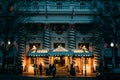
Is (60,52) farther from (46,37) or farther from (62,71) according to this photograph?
(46,37)

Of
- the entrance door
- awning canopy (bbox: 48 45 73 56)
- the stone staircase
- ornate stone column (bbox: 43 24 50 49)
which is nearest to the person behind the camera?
the stone staircase

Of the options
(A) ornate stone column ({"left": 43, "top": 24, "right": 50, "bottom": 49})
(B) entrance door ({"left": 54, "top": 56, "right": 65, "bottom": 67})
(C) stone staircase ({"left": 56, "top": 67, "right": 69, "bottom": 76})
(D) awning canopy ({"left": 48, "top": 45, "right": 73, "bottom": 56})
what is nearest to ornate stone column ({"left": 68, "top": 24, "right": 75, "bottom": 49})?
(B) entrance door ({"left": 54, "top": 56, "right": 65, "bottom": 67})

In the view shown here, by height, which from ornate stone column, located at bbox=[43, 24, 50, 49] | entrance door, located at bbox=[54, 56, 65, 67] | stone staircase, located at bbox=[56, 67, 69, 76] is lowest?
stone staircase, located at bbox=[56, 67, 69, 76]

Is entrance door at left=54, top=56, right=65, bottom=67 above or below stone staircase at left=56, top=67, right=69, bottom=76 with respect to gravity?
above

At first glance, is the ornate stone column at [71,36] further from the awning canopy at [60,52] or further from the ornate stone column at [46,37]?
the ornate stone column at [46,37]

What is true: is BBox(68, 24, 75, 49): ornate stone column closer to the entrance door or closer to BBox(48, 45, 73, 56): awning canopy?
the entrance door

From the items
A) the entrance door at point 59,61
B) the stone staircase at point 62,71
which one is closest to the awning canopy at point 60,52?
the stone staircase at point 62,71

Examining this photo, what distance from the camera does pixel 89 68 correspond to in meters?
74.5

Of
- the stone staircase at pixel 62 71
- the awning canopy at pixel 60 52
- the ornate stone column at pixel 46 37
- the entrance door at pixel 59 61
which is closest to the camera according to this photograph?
the stone staircase at pixel 62 71

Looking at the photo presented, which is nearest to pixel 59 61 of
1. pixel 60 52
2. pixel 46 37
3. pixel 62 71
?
pixel 62 71

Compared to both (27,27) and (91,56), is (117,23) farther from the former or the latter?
(27,27)

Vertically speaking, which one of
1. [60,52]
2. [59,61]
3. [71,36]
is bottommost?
[59,61]

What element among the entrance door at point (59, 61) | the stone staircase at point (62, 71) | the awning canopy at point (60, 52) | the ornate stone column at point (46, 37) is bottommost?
the stone staircase at point (62, 71)

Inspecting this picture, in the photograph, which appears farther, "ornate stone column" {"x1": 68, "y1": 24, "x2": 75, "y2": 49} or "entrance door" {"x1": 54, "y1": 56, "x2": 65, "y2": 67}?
"entrance door" {"x1": 54, "y1": 56, "x2": 65, "y2": 67}
